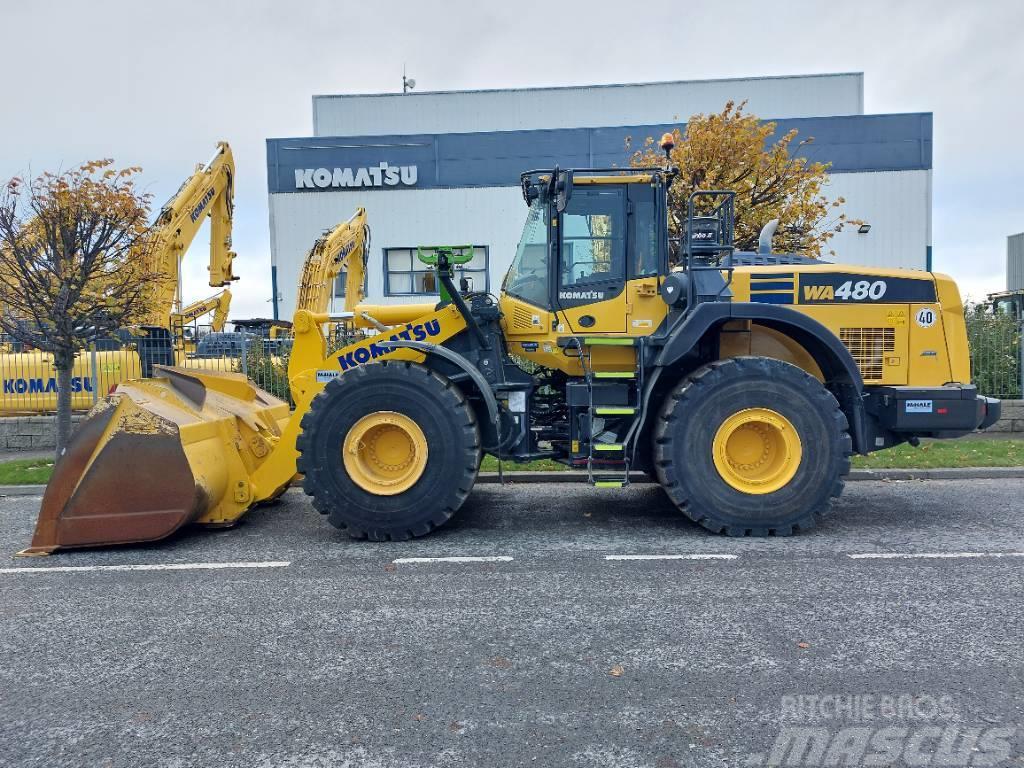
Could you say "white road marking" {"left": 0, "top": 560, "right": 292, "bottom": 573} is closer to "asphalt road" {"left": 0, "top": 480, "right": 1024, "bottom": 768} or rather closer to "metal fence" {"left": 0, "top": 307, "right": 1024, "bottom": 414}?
"asphalt road" {"left": 0, "top": 480, "right": 1024, "bottom": 768}

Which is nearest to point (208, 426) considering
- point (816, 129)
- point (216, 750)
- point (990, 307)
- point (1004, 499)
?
point (216, 750)

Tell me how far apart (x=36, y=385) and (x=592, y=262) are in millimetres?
9880

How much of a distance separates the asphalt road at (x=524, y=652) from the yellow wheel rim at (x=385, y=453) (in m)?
0.52

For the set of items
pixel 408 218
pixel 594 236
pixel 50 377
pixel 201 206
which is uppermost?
A: pixel 408 218

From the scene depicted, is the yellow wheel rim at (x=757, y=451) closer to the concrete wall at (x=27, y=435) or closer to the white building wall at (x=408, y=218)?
the concrete wall at (x=27, y=435)

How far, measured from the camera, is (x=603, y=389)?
632 cm

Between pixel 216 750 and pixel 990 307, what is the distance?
13.2 metres

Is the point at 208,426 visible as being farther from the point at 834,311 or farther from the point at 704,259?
the point at 834,311

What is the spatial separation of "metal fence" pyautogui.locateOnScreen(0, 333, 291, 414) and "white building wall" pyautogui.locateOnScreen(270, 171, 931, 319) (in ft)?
44.9

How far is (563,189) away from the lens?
616 cm

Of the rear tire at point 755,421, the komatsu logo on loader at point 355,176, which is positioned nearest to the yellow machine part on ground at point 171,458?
the rear tire at point 755,421

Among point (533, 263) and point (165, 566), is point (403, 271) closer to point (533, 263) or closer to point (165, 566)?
point (533, 263)

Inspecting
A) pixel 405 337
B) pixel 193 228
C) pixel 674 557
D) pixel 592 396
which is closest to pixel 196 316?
pixel 193 228

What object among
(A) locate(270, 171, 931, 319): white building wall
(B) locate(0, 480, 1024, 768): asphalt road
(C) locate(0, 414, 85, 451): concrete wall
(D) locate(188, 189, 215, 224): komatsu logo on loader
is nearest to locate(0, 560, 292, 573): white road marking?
(B) locate(0, 480, 1024, 768): asphalt road
